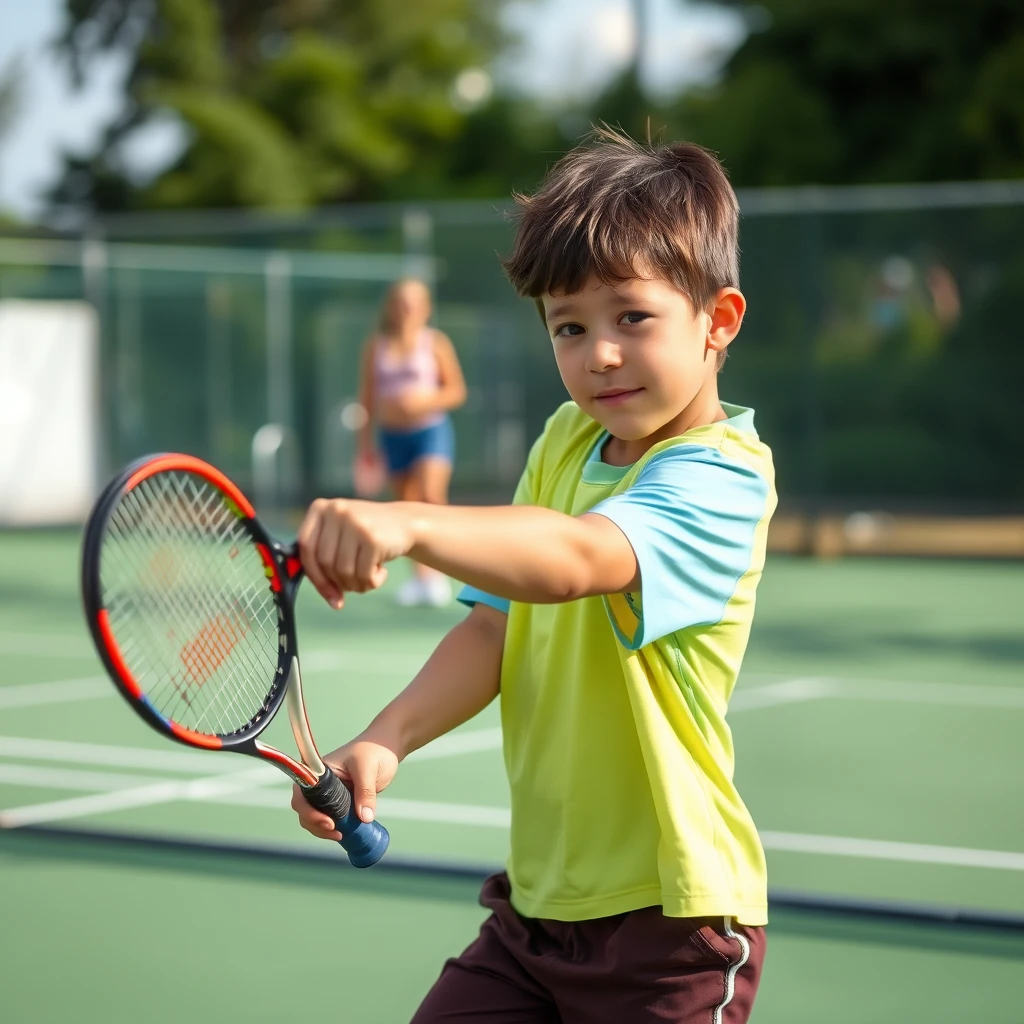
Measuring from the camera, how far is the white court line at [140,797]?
4773mm

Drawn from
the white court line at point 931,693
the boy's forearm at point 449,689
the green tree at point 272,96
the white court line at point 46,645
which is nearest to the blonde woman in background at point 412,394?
the white court line at point 46,645

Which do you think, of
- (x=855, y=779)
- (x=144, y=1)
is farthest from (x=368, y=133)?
(x=855, y=779)

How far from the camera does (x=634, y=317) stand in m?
1.96

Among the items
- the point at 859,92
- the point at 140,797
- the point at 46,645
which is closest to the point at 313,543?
the point at 140,797

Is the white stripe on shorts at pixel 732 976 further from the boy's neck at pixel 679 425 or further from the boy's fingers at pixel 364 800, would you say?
the boy's neck at pixel 679 425

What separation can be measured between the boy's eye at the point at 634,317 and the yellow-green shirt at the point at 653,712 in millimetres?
151

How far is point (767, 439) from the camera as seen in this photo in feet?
40.5

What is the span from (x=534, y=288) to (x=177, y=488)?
47 cm

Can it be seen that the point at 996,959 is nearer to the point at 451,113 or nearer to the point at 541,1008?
the point at 541,1008

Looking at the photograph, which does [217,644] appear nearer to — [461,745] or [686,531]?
[686,531]

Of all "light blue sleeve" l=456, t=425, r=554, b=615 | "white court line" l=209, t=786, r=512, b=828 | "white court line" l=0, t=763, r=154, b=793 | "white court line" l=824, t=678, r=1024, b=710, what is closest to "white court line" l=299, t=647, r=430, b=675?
"white court line" l=824, t=678, r=1024, b=710

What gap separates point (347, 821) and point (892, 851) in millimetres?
2572

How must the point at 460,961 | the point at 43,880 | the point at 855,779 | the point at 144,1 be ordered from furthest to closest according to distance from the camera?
the point at 144,1, the point at 855,779, the point at 43,880, the point at 460,961

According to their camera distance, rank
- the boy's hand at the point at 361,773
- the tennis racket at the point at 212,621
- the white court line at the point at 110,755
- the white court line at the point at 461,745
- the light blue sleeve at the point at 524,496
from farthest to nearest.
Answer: the white court line at the point at 461,745 < the white court line at the point at 110,755 < the light blue sleeve at the point at 524,496 < the boy's hand at the point at 361,773 < the tennis racket at the point at 212,621
